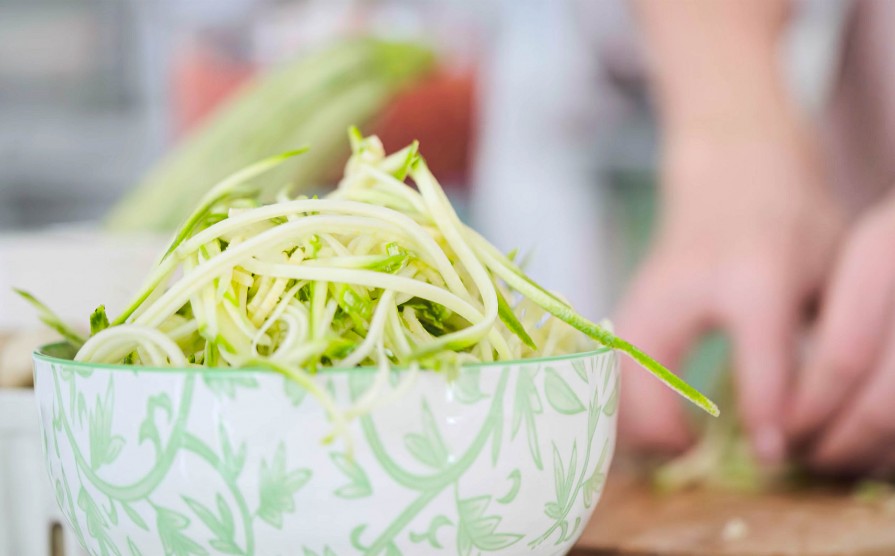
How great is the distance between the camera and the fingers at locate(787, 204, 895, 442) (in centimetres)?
78

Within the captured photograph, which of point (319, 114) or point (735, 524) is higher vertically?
point (319, 114)

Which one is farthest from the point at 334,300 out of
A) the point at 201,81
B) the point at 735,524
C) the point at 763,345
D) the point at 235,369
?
the point at 201,81

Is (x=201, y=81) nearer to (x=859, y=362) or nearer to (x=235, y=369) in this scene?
(x=859, y=362)

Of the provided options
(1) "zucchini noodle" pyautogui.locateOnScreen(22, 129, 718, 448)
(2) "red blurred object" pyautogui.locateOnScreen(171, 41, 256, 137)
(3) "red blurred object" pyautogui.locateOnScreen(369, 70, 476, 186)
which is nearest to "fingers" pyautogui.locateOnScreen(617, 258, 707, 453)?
(1) "zucchini noodle" pyautogui.locateOnScreen(22, 129, 718, 448)

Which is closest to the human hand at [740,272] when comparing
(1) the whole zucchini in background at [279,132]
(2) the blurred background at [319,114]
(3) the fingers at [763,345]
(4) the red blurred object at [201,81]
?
(3) the fingers at [763,345]

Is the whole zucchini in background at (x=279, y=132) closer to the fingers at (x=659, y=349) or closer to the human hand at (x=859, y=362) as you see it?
the fingers at (x=659, y=349)

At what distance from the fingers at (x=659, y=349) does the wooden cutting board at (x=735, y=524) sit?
107 mm

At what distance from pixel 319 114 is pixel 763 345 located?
19.0 inches

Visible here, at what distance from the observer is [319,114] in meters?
0.95

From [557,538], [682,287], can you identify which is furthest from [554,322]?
[682,287]

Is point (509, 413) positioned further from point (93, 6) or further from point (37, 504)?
point (93, 6)

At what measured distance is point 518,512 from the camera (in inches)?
13.1

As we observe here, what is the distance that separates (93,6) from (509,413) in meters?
2.30

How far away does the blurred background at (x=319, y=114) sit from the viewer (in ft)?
2.89
